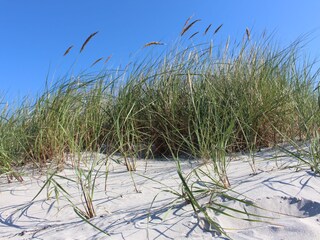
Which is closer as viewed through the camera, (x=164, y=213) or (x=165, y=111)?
(x=164, y=213)

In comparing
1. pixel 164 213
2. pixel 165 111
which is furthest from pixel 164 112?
pixel 164 213

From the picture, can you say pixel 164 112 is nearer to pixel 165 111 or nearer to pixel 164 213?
pixel 165 111

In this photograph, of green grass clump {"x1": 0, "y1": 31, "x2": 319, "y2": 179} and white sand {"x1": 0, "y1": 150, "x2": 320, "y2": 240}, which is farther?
green grass clump {"x1": 0, "y1": 31, "x2": 319, "y2": 179}

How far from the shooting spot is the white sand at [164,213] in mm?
1122

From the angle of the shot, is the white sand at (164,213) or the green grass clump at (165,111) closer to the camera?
the white sand at (164,213)

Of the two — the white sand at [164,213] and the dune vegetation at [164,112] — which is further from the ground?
the dune vegetation at [164,112]

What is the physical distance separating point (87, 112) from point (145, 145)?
493 mm

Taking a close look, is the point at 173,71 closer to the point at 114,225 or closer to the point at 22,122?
the point at 22,122

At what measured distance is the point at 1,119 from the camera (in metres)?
2.66

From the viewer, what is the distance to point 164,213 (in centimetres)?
126

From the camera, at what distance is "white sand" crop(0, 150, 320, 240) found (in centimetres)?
112

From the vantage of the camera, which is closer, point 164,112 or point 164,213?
point 164,213

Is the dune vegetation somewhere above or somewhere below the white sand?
above

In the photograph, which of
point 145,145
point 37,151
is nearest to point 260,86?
point 145,145
